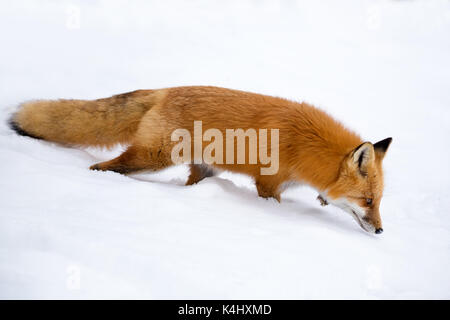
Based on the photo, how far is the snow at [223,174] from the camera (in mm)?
2400

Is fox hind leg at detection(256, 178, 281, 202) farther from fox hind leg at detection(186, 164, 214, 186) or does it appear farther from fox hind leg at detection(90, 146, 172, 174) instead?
fox hind leg at detection(90, 146, 172, 174)

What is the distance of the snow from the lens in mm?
2400

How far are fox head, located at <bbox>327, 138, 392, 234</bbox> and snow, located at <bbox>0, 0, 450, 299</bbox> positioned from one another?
162 millimetres

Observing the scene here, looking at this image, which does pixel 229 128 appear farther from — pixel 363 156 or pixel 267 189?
pixel 363 156

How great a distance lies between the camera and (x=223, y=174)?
552 cm

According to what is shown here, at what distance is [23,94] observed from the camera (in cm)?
570

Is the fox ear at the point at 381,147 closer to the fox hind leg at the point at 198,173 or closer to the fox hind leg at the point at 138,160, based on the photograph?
the fox hind leg at the point at 198,173

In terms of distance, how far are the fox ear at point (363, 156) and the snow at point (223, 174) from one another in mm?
583

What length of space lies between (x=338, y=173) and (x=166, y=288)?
7.26 feet

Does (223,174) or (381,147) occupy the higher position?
(381,147)

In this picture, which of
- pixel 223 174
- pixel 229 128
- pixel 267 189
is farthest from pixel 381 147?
pixel 223 174

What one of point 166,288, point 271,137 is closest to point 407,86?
point 271,137

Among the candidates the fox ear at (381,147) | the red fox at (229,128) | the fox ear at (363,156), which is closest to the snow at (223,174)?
the red fox at (229,128)

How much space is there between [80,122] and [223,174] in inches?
77.4
